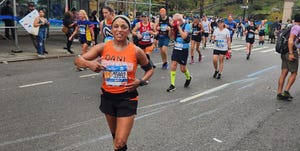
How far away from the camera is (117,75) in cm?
342

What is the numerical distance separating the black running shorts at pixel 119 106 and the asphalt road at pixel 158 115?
40.6 inches

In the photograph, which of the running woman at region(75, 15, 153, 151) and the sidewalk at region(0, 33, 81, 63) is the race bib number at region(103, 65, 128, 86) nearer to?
the running woman at region(75, 15, 153, 151)

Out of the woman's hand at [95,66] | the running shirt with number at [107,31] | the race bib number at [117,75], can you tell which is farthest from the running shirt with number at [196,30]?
the woman's hand at [95,66]

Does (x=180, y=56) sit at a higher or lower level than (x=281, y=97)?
higher

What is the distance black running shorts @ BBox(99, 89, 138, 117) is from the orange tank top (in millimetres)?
87

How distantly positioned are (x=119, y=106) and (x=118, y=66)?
16.6 inches

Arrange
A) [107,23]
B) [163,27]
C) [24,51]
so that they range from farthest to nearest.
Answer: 1. [24,51]
2. [163,27]
3. [107,23]

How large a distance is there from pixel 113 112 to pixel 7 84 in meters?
5.47

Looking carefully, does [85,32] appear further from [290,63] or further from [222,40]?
[290,63]

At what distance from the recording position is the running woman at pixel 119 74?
3389 mm

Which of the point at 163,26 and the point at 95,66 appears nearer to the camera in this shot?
the point at 95,66

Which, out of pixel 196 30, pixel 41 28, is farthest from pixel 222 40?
pixel 41 28

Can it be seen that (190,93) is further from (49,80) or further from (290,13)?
(290,13)

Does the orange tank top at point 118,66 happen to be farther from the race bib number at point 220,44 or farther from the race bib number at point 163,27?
the race bib number at point 163,27
